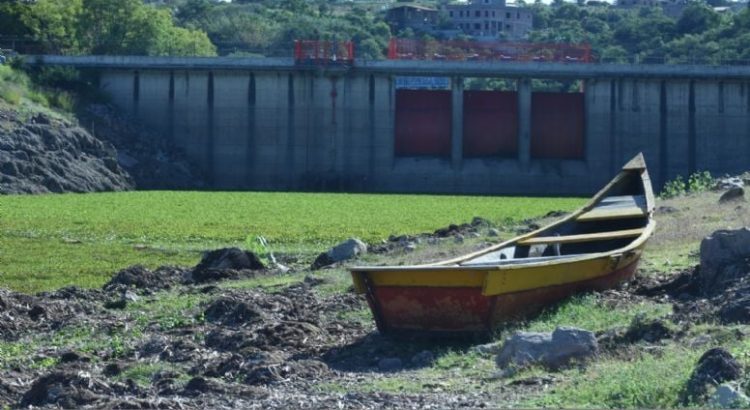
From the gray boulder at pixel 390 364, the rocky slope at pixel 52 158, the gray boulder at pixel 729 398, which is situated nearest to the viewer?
the gray boulder at pixel 729 398

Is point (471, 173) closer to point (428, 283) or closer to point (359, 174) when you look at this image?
point (359, 174)

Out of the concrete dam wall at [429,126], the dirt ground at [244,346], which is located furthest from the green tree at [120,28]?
the dirt ground at [244,346]

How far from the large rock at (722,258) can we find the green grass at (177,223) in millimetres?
11217

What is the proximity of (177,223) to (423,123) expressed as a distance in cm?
3915

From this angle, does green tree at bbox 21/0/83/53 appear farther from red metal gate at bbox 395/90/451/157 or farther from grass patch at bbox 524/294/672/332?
grass patch at bbox 524/294/672/332

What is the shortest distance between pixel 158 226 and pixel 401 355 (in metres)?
25.0

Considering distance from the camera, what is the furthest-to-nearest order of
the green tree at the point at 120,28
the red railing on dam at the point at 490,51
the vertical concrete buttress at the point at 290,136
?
the green tree at the point at 120,28 → the red railing on dam at the point at 490,51 → the vertical concrete buttress at the point at 290,136

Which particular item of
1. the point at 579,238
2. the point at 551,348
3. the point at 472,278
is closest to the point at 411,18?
the point at 579,238

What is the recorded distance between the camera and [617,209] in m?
25.3

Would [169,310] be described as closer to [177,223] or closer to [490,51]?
[177,223]

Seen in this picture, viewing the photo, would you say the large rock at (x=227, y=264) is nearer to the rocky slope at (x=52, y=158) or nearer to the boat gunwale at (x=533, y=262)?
the boat gunwale at (x=533, y=262)

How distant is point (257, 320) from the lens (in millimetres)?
19422

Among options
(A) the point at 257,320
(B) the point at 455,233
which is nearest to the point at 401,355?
(A) the point at 257,320

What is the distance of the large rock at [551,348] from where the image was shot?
15.2 meters
